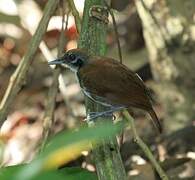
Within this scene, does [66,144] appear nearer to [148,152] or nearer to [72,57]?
[148,152]

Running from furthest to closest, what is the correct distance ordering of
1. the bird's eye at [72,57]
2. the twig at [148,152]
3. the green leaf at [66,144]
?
1. the bird's eye at [72,57]
2. the twig at [148,152]
3. the green leaf at [66,144]

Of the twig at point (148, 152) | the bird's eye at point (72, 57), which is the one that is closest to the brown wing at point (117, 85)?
the bird's eye at point (72, 57)

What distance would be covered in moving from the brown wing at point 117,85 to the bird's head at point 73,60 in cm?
6

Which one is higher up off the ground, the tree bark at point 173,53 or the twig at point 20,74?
the tree bark at point 173,53

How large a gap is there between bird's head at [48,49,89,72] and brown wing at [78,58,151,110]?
6cm

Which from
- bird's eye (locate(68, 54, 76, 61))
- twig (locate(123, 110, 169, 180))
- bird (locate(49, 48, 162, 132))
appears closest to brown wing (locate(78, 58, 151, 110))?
bird (locate(49, 48, 162, 132))

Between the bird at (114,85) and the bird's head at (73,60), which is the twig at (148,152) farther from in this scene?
the bird's head at (73,60)

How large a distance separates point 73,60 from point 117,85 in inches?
16.2

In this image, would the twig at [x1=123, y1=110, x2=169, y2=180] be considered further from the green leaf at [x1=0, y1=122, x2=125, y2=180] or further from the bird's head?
the green leaf at [x1=0, y1=122, x2=125, y2=180]

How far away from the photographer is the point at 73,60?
293 centimetres

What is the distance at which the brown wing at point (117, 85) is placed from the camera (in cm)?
257

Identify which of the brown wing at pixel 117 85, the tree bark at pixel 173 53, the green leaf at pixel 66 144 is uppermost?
the tree bark at pixel 173 53

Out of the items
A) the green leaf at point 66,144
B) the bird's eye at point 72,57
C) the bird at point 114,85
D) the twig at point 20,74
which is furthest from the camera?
the bird's eye at point 72,57

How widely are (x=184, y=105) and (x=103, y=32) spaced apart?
2038mm
